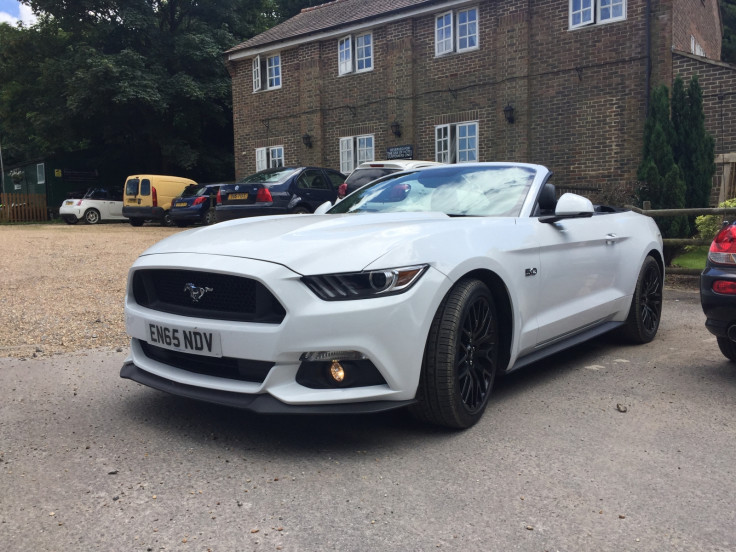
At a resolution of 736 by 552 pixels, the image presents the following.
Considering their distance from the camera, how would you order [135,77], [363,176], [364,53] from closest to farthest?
[363,176] → [364,53] → [135,77]

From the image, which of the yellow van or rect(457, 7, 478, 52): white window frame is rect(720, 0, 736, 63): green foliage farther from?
the yellow van

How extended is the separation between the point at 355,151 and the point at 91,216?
10905 mm

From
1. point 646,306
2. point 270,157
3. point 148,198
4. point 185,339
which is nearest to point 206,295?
point 185,339

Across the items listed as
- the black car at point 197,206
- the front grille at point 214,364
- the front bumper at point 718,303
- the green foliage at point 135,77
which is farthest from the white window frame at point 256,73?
the front grille at point 214,364

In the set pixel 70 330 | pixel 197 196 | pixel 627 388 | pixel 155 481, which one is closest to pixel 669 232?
pixel 627 388

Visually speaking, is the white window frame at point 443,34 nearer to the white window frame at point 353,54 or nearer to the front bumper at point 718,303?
the white window frame at point 353,54

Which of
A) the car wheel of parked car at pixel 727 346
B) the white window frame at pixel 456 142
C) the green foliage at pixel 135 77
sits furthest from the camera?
the green foliage at pixel 135 77

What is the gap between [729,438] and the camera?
3391 mm

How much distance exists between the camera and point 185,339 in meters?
3.24

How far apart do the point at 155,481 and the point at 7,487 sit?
595mm

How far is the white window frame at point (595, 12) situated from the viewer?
15.5m

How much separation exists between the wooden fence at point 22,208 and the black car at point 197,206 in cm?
1188

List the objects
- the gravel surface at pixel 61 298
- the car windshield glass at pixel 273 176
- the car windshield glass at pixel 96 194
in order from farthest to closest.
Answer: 1. the car windshield glass at pixel 96 194
2. the car windshield glass at pixel 273 176
3. the gravel surface at pixel 61 298

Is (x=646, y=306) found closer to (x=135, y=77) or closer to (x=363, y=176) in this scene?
(x=363, y=176)
